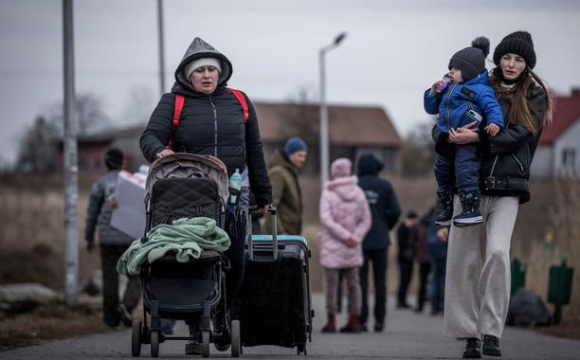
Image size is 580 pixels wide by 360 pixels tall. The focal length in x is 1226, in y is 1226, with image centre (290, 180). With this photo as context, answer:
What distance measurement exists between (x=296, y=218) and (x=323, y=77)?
26318 millimetres

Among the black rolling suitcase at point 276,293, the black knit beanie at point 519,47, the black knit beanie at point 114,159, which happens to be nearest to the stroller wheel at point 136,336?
the black rolling suitcase at point 276,293

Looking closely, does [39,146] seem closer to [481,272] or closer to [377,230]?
[377,230]

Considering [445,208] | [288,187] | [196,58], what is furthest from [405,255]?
[196,58]

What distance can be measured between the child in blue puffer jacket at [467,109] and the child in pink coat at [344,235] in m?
5.72

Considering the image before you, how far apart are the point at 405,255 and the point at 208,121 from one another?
599 inches

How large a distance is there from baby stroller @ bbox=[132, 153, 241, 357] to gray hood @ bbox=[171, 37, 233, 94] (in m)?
0.83

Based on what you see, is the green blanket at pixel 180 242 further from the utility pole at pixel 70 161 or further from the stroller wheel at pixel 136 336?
the utility pole at pixel 70 161

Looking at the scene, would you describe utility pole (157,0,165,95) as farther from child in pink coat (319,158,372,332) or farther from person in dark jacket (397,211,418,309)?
child in pink coat (319,158,372,332)

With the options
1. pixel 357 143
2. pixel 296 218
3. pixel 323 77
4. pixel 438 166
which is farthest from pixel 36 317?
pixel 357 143

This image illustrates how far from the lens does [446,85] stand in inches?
341

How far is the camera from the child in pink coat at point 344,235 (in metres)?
14.4

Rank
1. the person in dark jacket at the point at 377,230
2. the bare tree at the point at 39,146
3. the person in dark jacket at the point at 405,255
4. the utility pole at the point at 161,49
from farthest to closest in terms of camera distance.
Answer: the bare tree at the point at 39,146 → the utility pole at the point at 161,49 → the person in dark jacket at the point at 405,255 → the person in dark jacket at the point at 377,230

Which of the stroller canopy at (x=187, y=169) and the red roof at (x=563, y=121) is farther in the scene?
the red roof at (x=563, y=121)

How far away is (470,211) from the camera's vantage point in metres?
8.51
